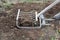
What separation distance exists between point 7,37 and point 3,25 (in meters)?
0.34

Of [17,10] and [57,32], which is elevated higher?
[17,10]

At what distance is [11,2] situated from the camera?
4625 mm

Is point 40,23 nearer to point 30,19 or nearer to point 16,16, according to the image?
point 30,19

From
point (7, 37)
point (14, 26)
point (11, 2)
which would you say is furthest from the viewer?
point (11, 2)

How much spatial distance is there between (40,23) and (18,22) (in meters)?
0.42

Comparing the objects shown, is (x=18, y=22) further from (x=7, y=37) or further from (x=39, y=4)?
(x=39, y=4)

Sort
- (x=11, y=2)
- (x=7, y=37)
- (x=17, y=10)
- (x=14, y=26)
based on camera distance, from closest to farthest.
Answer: (x=7, y=37) < (x=14, y=26) < (x=17, y=10) < (x=11, y=2)

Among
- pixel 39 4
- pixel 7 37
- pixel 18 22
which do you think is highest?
pixel 39 4

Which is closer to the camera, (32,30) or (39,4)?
(32,30)

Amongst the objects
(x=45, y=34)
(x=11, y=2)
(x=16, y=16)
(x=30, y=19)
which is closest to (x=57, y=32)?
(x=45, y=34)

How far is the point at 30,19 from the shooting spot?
395 centimetres

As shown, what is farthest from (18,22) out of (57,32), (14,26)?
(57,32)

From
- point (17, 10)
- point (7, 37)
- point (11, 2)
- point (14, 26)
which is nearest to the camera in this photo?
point (7, 37)

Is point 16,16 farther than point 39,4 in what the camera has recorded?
No
